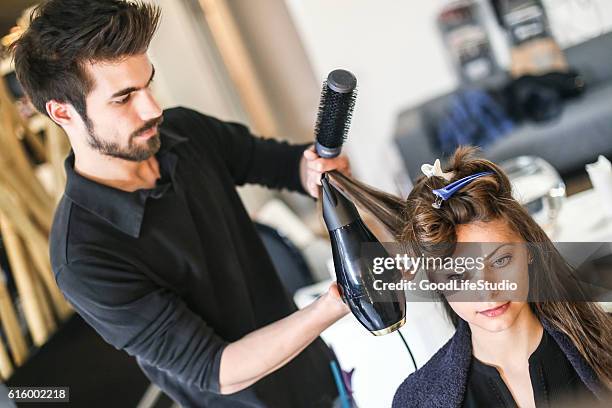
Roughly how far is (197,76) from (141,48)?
2290 millimetres

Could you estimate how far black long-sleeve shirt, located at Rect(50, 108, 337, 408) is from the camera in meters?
1.26

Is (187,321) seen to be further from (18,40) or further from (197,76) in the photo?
(197,76)

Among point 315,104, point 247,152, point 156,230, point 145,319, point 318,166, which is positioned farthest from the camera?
point 315,104

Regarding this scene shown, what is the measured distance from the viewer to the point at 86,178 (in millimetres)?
1350

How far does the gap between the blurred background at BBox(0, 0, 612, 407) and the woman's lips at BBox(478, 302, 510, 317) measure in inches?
35.0

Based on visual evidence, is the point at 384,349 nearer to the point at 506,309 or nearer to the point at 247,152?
the point at 506,309

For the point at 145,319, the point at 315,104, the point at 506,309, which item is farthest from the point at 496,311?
the point at 315,104

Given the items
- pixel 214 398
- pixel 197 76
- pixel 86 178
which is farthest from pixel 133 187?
pixel 197 76

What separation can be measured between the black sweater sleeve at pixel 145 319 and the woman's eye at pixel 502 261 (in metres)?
0.55

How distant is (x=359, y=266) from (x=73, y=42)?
637 mm

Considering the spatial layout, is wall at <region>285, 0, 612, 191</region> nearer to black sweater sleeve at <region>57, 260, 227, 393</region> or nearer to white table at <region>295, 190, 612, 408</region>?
white table at <region>295, 190, 612, 408</region>

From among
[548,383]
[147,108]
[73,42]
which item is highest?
[73,42]

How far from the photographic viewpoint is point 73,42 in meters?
1.17

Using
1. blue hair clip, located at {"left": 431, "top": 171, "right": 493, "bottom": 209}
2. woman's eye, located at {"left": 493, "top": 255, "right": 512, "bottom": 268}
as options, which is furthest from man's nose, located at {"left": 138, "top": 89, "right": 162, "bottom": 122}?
woman's eye, located at {"left": 493, "top": 255, "right": 512, "bottom": 268}
